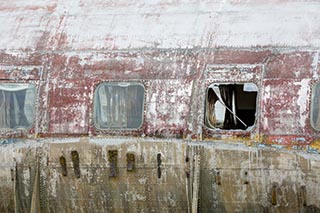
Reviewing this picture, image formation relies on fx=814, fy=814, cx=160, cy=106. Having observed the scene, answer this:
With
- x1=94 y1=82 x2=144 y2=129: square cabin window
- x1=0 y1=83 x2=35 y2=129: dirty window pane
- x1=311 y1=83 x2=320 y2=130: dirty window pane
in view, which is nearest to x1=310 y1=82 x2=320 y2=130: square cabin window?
x1=311 y1=83 x2=320 y2=130: dirty window pane

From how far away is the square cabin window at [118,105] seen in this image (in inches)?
505

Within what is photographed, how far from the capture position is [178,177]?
12.4m

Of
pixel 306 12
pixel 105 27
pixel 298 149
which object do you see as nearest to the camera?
pixel 298 149

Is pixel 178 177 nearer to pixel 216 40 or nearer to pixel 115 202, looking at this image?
pixel 115 202

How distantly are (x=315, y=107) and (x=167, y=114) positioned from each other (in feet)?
7.40

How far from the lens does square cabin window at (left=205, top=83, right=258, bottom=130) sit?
41.3 feet

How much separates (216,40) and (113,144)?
230cm

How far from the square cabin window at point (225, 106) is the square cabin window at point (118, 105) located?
1086 millimetres

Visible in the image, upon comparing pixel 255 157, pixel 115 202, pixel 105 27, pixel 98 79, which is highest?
pixel 105 27

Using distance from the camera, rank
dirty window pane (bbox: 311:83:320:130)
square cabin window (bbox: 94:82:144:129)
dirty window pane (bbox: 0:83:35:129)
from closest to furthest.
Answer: dirty window pane (bbox: 311:83:320:130) < square cabin window (bbox: 94:82:144:129) < dirty window pane (bbox: 0:83:35:129)

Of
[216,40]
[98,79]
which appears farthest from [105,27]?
[216,40]

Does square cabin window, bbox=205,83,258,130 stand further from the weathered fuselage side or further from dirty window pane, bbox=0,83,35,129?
dirty window pane, bbox=0,83,35,129

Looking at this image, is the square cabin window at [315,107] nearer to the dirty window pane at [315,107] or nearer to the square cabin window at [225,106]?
the dirty window pane at [315,107]

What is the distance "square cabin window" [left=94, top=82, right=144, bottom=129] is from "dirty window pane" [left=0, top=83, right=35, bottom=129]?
1177 millimetres
